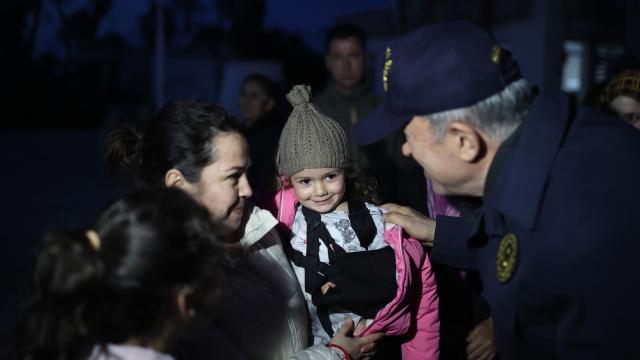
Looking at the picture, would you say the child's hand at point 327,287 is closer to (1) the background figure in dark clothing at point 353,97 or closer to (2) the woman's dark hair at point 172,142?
(2) the woman's dark hair at point 172,142

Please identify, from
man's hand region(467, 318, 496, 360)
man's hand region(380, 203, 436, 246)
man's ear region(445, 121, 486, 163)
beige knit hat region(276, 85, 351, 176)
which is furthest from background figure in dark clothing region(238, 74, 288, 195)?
man's ear region(445, 121, 486, 163)

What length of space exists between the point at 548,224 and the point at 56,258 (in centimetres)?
113

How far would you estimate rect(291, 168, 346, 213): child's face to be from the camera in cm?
248

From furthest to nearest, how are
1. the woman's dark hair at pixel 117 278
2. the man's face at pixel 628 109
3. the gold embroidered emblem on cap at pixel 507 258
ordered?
the man's face at pixel 628 109 < the gold embroidered emblem on cap at pixel 507 258 < the woman's dark hair at pixel 117 278

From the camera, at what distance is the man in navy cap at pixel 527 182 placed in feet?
4.71

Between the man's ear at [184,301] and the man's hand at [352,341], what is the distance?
2.53ft

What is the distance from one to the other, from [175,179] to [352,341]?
83 centimetres

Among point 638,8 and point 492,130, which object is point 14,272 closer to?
point 492,130

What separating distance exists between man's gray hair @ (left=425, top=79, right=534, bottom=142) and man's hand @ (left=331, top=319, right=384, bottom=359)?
888 mm

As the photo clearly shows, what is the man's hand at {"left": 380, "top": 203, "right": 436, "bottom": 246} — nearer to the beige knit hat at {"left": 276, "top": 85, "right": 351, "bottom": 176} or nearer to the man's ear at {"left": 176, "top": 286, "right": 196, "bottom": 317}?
the beige knit hat at {"left": 276, "top": 85, "right": 351, "bottom": 176}

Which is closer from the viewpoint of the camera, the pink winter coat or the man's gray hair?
the man's gray hair

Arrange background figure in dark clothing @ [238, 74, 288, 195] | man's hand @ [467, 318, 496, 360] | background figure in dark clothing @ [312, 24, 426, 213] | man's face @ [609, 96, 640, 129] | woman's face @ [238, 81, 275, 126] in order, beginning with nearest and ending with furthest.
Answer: man's hand @ [467, 318, 496, 360]
man's face @ [609, 96, 640, 129]
background figure in dark clothing @ [312, 24, 426, 213]
background figure in dark clothing @ [238, 74, 288, 195]
woman's face @ [238, 81, 275, 126]

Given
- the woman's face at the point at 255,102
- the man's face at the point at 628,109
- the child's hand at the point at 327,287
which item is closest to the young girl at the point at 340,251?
the child's hand at the point at 327,287

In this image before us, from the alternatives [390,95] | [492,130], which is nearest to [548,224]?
[492,130]
